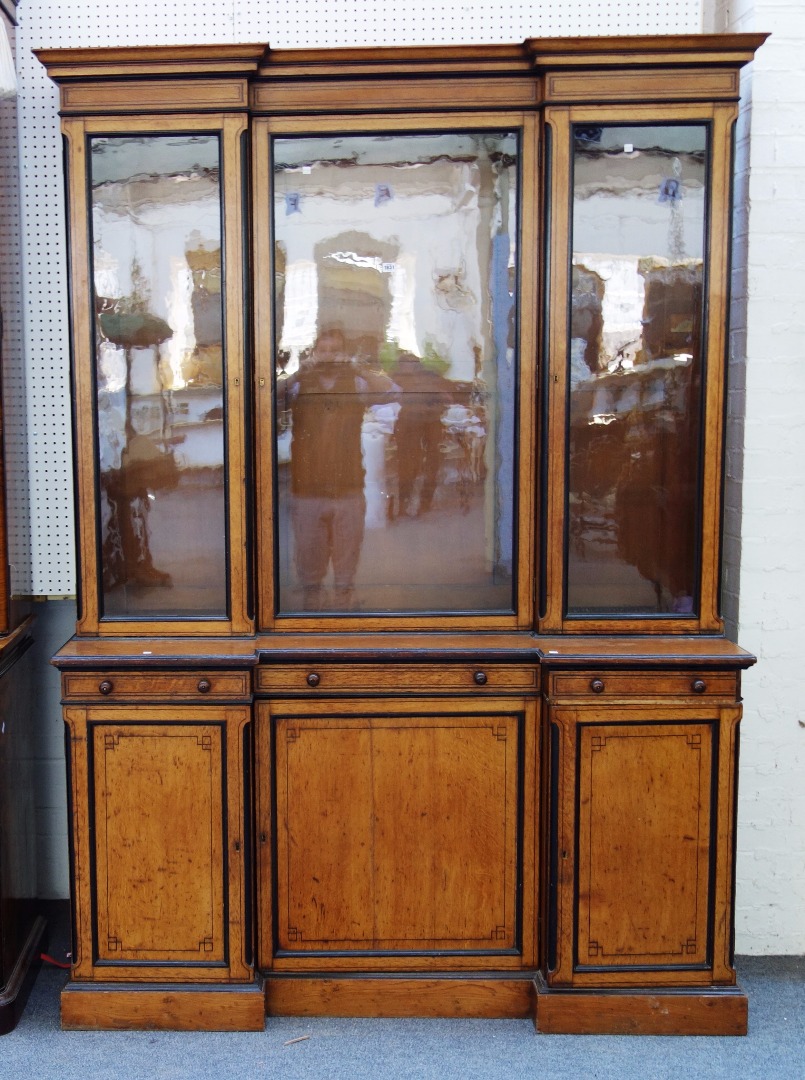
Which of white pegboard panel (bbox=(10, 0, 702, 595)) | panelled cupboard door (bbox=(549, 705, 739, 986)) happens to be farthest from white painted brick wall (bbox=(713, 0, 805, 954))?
panelled cupboard door (bbox=(549, 705, 739, 986))

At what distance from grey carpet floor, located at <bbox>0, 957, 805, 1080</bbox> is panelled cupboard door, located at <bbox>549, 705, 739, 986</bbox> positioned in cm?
18

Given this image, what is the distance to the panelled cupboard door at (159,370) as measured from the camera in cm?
252

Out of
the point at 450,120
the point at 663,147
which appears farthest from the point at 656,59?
the point at 450,120

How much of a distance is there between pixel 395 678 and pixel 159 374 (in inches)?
42.2

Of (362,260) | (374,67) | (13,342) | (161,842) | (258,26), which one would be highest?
(258,26)

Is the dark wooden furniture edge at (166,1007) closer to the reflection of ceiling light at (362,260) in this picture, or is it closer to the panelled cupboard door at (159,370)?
the panelled cupboard door at (159,370)

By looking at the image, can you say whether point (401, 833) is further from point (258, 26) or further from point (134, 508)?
point (258, 26)

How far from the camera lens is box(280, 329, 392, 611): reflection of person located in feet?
8.71

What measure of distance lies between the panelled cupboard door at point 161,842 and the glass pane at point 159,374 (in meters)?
0.33

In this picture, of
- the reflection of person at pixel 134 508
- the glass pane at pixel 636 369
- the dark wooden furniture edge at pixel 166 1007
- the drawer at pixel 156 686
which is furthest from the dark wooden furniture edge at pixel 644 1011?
the reflection of person at pixel 134 508

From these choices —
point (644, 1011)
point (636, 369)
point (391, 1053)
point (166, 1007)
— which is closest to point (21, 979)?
point (166, 1007)

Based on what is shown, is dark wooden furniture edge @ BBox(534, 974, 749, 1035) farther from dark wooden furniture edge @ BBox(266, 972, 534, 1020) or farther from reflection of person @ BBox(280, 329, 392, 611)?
reflection of person @ BBox(280, 329, 392, 611)

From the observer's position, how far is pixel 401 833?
266cm

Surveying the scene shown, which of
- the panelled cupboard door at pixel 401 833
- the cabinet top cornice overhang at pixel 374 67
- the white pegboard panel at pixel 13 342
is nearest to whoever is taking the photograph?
the cabinet top cornice overhang at pixel 374 67
